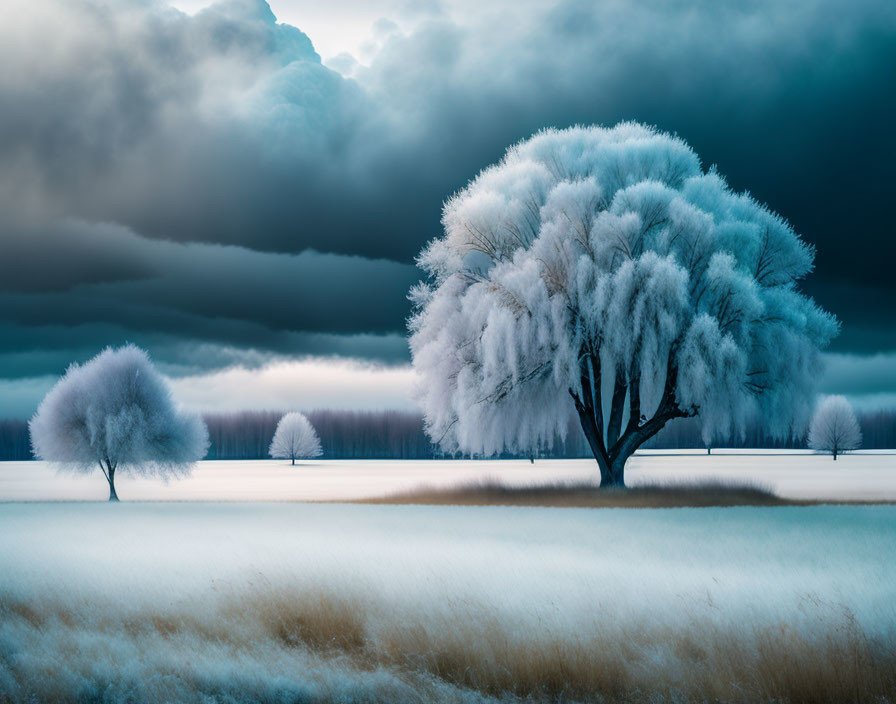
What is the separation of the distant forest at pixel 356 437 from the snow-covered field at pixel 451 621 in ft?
349

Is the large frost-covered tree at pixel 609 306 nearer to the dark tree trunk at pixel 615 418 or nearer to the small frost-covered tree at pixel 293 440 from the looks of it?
the dark tree trunk at pixel 615 418

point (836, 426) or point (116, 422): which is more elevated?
point (116, 422)

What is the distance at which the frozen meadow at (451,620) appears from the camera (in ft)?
Result: 24.4

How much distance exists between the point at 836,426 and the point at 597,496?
6702 centimetres

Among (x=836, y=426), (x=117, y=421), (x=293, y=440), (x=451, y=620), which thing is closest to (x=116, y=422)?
(x=117, y=421)

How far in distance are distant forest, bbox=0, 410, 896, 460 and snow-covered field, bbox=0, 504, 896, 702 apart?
106 m

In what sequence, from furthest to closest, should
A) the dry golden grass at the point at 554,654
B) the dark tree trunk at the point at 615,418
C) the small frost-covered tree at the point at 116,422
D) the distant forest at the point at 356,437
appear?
the distant forest at the point at 356,437
the small frost-covered tree at the point at 116,422
the dark tree trunk at the point at 615,418
the dry golden grass at the point at 554,654

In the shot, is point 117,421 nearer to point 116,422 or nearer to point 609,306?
point 116,422

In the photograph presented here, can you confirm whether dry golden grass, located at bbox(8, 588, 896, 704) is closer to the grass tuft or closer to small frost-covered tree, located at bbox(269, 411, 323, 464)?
the grass tuft

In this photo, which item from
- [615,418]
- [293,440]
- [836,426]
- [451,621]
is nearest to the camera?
[451,621]

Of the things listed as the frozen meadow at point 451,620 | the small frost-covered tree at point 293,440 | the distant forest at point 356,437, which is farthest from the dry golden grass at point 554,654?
the distant forest at point 356,437

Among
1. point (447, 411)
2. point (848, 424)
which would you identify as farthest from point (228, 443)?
point (447, 411)

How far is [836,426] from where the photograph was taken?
3265 inches

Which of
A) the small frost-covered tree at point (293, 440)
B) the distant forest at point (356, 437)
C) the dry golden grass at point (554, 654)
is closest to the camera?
the dry golden grass at point (554, 654)
